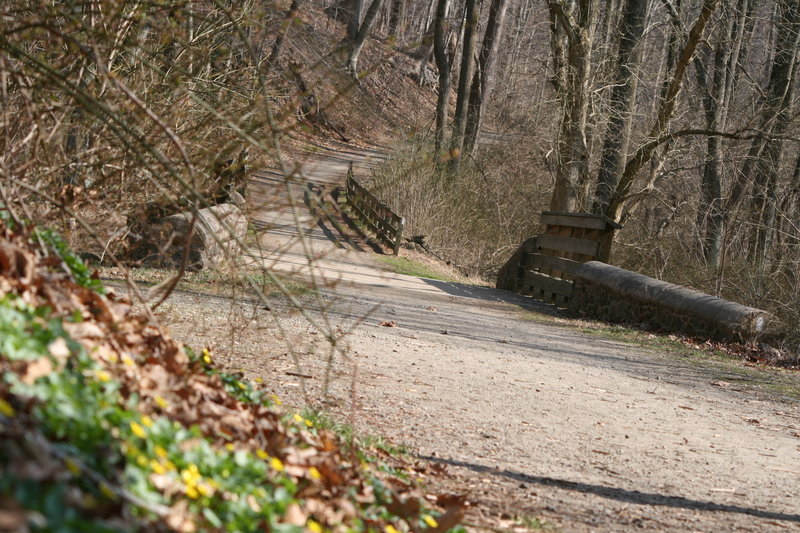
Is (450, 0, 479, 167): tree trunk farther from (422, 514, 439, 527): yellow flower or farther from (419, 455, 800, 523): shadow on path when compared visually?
(422, 514, 439, 527): yellow flower

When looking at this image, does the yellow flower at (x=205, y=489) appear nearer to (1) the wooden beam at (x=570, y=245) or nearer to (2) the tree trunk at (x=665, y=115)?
(1) the wooden beam at (x=570, y=245)

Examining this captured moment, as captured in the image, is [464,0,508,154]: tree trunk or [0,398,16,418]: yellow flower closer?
[0,398,16,418]: yellow flower

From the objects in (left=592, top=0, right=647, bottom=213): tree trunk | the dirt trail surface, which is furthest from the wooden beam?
the dirt trail surface

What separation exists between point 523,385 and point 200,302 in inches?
142

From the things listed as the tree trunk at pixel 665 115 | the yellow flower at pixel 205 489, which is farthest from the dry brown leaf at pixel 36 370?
the tree trunk at pixel 665 115

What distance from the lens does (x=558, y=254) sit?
1781 cm

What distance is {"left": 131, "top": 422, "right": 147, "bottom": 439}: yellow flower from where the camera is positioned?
2915 millimetres

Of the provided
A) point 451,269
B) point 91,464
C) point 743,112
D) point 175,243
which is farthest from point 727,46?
point 91,464

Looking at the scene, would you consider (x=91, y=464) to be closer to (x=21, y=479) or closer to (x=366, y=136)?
(x=21, y=479)

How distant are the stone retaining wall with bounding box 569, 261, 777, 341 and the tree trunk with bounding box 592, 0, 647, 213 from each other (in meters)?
5.65

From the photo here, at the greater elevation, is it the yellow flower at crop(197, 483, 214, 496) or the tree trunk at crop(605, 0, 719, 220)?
the tree trunk at crop(605, 0, 719, 220)

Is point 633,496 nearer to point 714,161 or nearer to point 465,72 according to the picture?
point 714,161

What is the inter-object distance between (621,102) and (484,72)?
9.76 metres

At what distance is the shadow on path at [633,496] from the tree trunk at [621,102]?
15640mm
